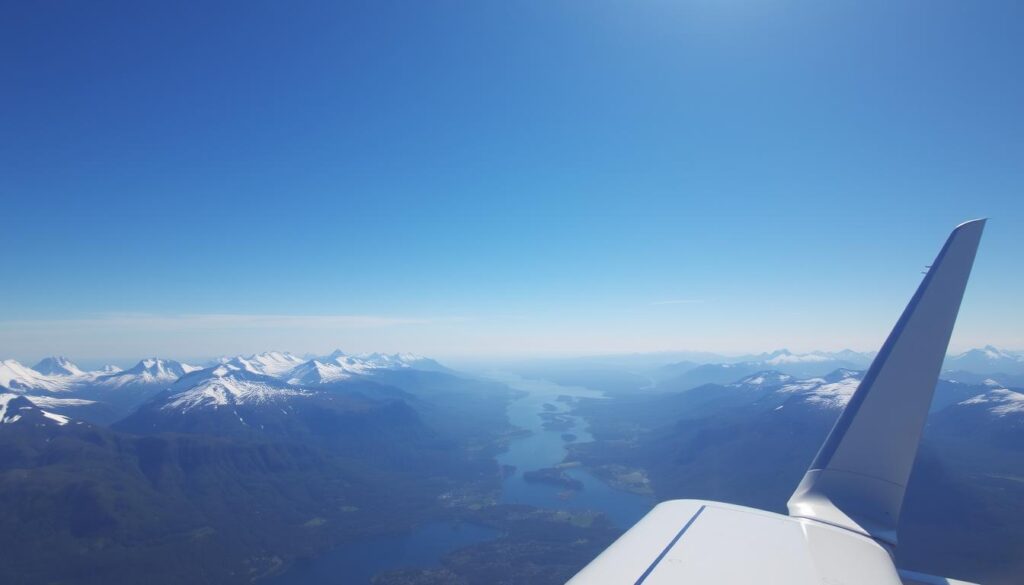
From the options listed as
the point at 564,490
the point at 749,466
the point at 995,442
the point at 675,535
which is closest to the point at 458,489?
the point at 564,490

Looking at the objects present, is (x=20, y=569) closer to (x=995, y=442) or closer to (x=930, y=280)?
(x=930, y=280)

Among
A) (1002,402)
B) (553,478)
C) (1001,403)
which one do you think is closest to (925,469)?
(553,478)

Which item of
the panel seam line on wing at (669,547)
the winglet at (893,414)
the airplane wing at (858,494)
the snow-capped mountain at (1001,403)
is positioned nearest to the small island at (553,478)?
the panel seam line on wing at (669,547)

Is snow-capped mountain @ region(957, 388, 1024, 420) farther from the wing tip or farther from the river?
the wing tip

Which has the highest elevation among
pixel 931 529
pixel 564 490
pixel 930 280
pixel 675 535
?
pixel 930 280

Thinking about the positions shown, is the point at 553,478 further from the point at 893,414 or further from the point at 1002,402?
the point at 1002,402

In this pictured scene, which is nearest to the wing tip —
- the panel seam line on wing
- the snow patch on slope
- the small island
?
the panel seam line on wing

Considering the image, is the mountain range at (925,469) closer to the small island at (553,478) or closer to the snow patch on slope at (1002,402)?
the snow patch on slope at (1002,402)

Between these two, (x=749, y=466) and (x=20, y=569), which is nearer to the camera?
(x=20, y=569)
